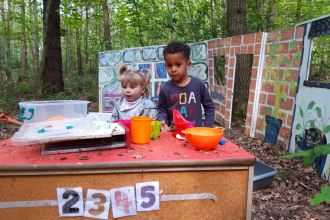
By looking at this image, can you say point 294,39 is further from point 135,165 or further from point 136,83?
point 135,165

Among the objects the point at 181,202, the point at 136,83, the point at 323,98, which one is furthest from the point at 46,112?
the point at 323,98

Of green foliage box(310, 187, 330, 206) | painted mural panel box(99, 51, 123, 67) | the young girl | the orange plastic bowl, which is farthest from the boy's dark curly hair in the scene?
painted mural panel box(99, 51, 123, 67)

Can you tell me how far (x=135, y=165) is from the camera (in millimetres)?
1157

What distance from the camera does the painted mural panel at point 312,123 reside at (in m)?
2.67

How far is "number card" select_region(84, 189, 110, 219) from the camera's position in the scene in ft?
3.79

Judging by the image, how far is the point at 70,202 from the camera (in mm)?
1151

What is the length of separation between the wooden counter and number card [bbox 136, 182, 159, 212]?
29 mm

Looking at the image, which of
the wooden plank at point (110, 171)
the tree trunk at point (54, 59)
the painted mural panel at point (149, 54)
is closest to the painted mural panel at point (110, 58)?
the painted mural panel at point (149, 54)

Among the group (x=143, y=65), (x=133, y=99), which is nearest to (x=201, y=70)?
(x=143, y=65)

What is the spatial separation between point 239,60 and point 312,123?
9.87 ft

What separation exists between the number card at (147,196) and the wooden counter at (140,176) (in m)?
0.03

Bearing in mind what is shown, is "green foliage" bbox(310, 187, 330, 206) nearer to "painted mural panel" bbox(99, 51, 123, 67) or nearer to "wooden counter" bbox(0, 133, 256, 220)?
"wooden counter" bbox(0, 133, 256, 220)

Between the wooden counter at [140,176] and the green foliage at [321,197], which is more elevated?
the green foliage at [321,197]

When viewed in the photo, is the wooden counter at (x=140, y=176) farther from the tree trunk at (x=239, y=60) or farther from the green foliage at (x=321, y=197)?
the tree trunk at (x=239, y=60)
